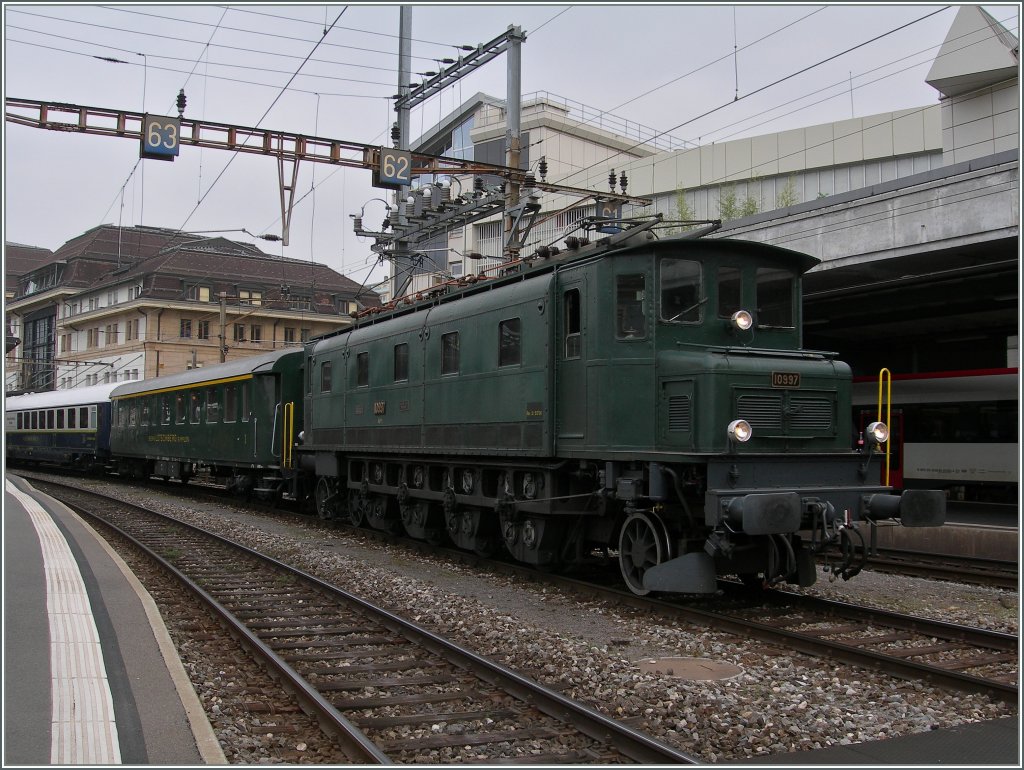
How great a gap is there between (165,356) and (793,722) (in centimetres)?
6315

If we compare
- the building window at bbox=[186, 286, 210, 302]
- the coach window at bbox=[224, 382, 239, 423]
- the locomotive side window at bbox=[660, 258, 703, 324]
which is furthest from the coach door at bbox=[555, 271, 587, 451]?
the building window at bbox=[186, 286, 210, 302]

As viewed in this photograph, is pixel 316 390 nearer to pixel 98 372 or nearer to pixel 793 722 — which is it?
pixel 793 722

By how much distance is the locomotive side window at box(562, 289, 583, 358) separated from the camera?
35.1ft

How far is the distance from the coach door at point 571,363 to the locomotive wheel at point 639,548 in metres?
1.10

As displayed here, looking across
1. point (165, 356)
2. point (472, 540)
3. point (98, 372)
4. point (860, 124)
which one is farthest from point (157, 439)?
point (98, 372)

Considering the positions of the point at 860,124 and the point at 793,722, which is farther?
the point at 860,124

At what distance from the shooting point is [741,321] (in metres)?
9.98

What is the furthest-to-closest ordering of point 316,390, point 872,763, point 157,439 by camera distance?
point 157,439, point 316,390, point 872,763

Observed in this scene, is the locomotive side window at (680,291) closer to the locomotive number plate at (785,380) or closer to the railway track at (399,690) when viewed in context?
the locomotive number plate at (785,380)

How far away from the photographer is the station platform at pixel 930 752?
5285mm

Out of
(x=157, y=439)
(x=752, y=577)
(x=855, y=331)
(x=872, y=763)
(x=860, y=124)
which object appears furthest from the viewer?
(x=860, y=124)

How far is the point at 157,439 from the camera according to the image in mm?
28719

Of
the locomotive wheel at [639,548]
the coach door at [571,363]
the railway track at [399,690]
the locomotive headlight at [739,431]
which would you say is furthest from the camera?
the coach door at [571,363]

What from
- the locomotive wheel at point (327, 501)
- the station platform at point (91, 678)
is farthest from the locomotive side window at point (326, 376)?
the station platform at point (91, 678)
